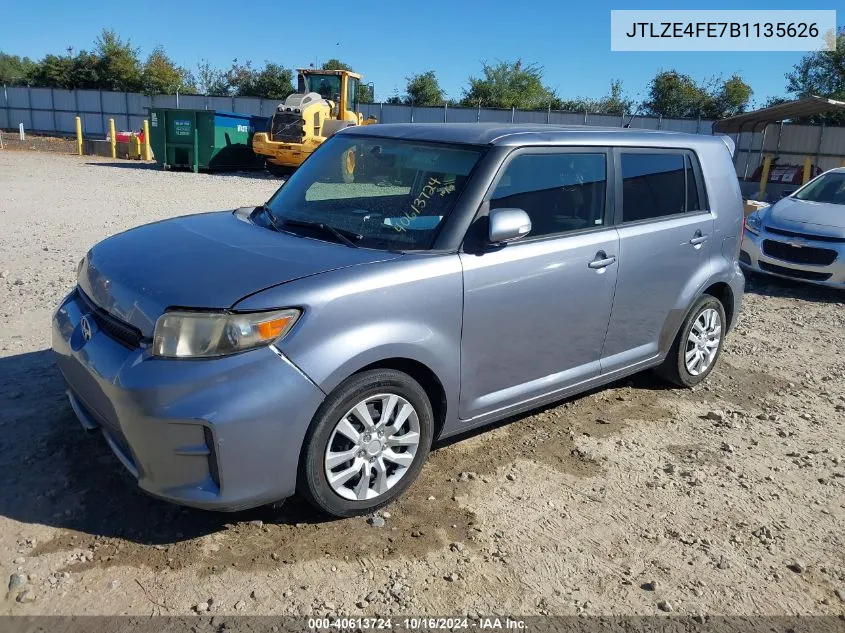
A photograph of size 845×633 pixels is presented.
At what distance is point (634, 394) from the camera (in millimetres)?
5152

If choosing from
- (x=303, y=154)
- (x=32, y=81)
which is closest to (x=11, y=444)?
(x=303, y=154)

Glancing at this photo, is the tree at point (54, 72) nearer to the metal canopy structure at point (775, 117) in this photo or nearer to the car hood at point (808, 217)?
the metal canopy structure at point (775, 117)

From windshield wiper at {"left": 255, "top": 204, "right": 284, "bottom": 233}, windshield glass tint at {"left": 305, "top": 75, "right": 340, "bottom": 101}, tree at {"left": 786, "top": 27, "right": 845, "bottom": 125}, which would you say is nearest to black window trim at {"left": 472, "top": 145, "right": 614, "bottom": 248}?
windshield wiper at {"left": 255, "top": 204, "right": 284, "bottom": 233}

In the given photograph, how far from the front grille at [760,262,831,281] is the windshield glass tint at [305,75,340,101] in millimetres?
17098

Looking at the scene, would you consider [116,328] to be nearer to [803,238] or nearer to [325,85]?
[803,238]

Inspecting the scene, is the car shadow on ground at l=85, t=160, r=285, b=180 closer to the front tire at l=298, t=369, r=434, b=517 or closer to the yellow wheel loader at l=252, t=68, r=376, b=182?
the yellow wheel loader at l=252, t=68, r=376, b=182

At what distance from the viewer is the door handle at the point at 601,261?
13.3ft

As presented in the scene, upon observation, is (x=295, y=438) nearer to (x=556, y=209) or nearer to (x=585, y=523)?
(x=585, y=523)

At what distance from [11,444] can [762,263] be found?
8.41m

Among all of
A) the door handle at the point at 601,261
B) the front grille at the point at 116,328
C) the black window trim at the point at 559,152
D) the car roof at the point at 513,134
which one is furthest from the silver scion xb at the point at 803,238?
the front grille at the point at 116,328

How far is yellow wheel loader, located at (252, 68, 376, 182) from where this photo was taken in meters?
20.9

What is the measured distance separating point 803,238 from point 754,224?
0.75 metres

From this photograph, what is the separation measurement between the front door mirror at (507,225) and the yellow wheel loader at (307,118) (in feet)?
56.2

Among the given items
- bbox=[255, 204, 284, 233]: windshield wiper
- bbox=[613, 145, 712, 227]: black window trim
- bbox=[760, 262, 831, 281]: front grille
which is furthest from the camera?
bbox=[760, 262, 831, 281]: front grille
